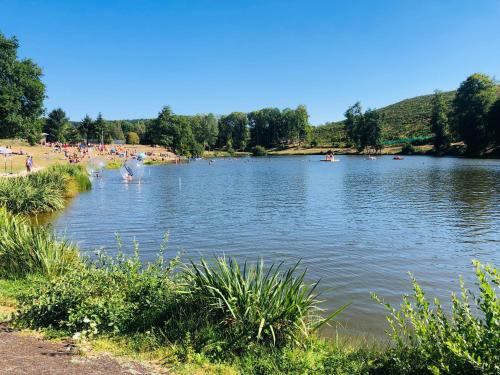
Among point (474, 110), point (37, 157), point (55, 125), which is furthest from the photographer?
point (55, 125)

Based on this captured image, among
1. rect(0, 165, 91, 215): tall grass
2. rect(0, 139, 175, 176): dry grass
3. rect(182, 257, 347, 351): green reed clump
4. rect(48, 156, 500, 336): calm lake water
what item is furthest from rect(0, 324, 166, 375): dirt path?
rect(0, 139, 175, 176): dry grass

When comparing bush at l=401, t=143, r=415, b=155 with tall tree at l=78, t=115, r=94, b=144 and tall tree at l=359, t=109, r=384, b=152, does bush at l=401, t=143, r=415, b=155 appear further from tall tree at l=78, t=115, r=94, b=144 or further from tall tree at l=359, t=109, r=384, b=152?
tall tree at l=78, t=115, r=94, b=144

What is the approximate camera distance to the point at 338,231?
70.5 feet

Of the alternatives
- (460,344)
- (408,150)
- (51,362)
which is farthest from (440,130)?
(51,362)

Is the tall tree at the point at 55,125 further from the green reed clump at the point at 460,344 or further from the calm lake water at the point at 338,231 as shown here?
the green reed clump at the point at 460,344

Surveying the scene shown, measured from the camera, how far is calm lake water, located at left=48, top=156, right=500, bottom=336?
44.4 ft

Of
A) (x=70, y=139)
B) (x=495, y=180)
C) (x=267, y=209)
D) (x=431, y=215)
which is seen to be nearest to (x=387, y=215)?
(x=431, y=215)

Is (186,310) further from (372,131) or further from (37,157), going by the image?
(372,131)

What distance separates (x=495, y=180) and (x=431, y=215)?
25.5 meters

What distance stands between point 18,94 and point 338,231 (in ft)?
137

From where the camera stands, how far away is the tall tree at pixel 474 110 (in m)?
108

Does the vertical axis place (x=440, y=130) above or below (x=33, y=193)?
above

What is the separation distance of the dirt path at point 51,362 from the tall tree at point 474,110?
116 metres

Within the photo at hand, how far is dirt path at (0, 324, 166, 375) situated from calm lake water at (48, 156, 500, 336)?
5.58 meters
